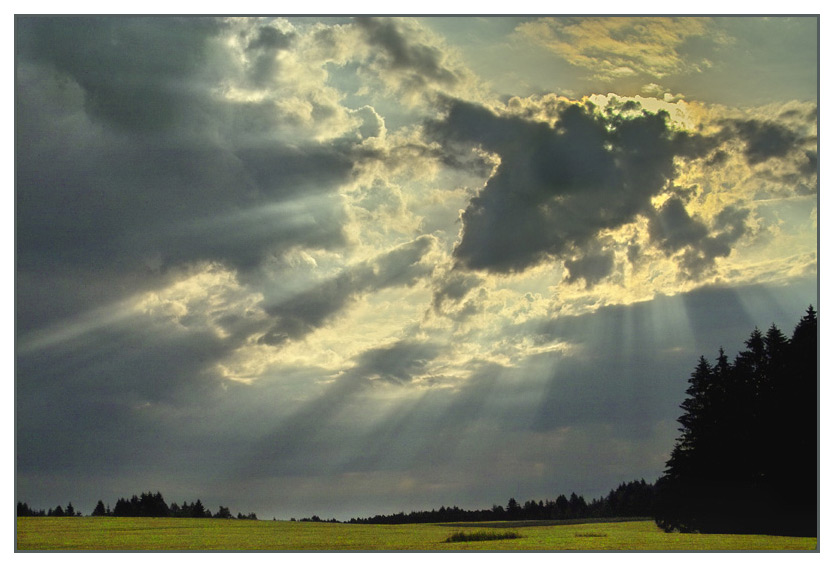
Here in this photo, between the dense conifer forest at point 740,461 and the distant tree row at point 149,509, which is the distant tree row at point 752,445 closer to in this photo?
the dense conifer forest at point 740,461

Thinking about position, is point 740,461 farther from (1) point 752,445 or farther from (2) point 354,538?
(2) point 354,538

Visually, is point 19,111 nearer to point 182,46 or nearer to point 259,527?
point 182,46

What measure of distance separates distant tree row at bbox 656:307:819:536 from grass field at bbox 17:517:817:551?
367 centimetres

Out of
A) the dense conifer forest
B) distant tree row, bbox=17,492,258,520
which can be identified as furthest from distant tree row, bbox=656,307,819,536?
distant tree row, bbox=17,492,258,520

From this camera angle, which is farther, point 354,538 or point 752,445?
point 752,445

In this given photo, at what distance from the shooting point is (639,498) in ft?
148

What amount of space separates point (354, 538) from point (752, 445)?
2198 cm

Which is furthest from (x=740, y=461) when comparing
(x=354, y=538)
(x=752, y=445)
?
(x=354, y=538)

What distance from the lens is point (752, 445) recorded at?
4000 centimetres

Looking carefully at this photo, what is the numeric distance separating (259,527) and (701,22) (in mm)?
32990

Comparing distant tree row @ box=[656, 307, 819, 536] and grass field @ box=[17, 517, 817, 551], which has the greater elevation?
distant tree row @ box=[656, 307, 819, 536]

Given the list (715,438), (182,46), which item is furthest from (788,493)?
(182,46)

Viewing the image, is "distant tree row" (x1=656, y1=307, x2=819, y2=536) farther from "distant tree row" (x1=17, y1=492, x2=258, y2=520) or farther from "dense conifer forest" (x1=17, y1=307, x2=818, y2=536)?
"distant tree row" (x1=17, y1=492, x2=258, y2=520)

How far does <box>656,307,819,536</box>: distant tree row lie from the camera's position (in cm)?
3603
